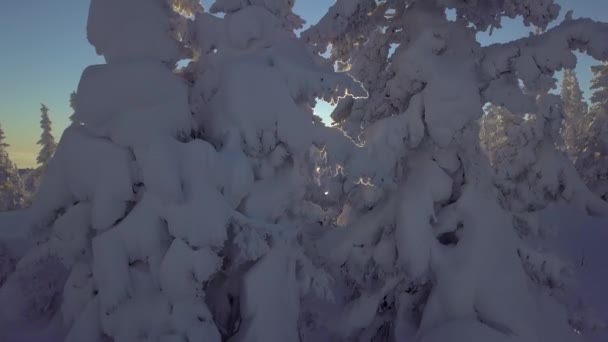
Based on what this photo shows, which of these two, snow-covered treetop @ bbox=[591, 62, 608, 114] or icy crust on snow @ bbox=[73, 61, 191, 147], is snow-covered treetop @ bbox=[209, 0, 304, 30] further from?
snow-covered treetop @ bbox=[591, 62, 608, 114]

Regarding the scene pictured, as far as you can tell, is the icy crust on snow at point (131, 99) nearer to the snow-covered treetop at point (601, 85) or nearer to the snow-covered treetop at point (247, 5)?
the snow-covered treetop at point (247, 5)

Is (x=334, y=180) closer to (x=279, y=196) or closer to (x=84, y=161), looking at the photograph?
(x=279, y=196)

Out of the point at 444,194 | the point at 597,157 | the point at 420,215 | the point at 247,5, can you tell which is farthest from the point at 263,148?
the point at 597,157

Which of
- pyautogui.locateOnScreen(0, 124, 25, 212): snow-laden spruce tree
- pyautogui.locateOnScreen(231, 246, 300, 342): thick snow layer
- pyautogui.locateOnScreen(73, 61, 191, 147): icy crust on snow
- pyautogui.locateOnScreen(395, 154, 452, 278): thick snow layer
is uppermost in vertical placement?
pyautogui.locateOnScreen(73, 61, 191, 147): icy crust on snow

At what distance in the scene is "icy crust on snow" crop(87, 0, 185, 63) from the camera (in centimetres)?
677

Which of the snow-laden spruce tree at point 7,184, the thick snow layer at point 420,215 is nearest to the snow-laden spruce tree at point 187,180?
the thick snow layer at point 420,215

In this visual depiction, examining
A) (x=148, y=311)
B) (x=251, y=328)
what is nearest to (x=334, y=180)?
(x=251, y=328)

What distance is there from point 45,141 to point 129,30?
35.0 meters

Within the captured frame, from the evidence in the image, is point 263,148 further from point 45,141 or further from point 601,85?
point 45,141

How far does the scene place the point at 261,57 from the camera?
7.11 m

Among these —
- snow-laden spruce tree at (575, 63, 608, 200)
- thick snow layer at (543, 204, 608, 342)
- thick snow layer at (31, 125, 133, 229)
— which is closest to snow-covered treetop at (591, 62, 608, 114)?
snow-laden spruce tree at (575, 63, 608, 200)

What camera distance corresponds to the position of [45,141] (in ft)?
118

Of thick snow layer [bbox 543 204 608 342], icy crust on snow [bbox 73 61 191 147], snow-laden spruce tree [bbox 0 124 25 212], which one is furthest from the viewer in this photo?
snow-laden spruce tree [bbox 0 124 25 212]

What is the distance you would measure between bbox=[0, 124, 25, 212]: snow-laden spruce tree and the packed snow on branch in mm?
27148
